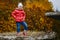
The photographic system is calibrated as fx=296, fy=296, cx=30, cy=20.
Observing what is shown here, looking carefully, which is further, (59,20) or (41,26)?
(41,26)

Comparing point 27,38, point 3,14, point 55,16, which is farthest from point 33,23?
point 55,16

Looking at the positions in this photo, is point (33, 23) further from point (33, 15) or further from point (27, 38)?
point (27, 38)

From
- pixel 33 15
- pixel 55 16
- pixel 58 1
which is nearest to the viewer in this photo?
pixel 55 16

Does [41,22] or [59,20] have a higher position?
[59,20]

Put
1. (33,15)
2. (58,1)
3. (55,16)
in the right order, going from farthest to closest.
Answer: (33,15), (58,1), (55,16)

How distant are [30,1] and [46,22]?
3.85 feet

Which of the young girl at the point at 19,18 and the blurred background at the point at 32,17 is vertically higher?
the young girl at the point at 19,18

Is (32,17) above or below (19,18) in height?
below

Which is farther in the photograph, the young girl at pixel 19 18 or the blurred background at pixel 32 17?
the blurred background at pixel 32 17

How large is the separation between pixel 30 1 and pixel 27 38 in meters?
5.67

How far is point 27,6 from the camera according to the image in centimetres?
1244

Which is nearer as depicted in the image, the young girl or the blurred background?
the young girl

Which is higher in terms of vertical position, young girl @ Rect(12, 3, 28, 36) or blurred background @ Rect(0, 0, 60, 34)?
young girl @ Rect(12, 3, 28, 36)

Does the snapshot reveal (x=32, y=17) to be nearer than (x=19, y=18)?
No
